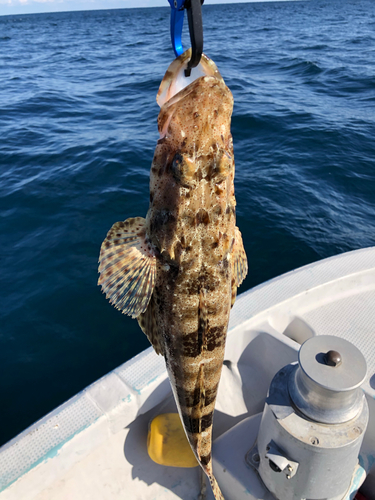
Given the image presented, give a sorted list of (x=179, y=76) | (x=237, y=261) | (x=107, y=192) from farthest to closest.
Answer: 1. (x=107, y=192)
2. (x=237, y=261)
3. (x=179, y=76)

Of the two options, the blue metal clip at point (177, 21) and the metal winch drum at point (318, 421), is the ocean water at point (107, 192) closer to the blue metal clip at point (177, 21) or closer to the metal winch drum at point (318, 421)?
the metal winch drum at point (318, 421)

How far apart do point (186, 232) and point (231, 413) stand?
9.70ft

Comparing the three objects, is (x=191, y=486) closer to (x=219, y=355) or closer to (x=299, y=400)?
(x=299, y=400)

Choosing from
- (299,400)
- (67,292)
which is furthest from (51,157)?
(299,400)

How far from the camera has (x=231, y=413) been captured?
4258mm

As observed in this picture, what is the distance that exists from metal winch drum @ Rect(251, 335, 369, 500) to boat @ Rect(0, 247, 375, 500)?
29 mm

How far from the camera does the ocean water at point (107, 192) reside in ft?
20.9

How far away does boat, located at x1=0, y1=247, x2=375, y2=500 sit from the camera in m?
3.07

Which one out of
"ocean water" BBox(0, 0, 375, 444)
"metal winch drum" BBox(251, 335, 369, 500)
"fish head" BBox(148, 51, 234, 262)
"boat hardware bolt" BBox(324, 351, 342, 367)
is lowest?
"ocean water" BBox(0, 0, 375, 444)

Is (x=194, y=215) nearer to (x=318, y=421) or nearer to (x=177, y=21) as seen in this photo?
(x=177, y=21)

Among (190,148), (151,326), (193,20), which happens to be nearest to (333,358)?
(151,326)

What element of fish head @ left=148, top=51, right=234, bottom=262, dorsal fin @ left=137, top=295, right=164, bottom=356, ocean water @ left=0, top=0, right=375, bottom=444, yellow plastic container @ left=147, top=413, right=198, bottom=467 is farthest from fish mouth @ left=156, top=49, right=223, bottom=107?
ocean water @ left=0, top=0, right=375, bottom=444

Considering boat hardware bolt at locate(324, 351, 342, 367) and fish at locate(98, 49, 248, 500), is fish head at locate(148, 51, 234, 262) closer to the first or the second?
fish at locate(98, 49, 248, 500)

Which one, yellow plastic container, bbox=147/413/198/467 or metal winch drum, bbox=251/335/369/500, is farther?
yellow plastic container, bbox=147/413/198/467
